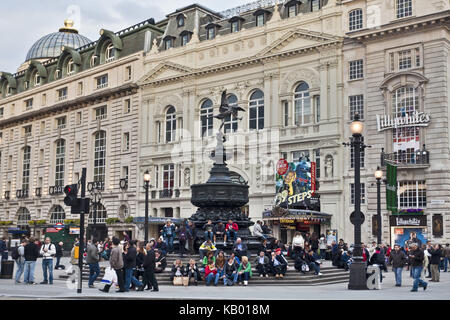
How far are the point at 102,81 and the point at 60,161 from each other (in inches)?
436

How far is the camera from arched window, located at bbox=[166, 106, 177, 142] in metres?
56.5

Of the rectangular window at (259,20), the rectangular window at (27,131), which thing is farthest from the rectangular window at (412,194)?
the rectangular window at (27,131)

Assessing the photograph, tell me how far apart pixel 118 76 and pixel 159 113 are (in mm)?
7935

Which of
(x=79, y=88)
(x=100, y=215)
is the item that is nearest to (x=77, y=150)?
(x=79, y=88)

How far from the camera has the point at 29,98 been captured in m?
75.5

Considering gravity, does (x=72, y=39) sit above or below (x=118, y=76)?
above

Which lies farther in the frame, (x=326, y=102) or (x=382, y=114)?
(x=326, y=102)

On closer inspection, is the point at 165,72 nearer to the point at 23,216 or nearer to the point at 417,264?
the point at 23,216

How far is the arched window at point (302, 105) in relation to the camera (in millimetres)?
47562

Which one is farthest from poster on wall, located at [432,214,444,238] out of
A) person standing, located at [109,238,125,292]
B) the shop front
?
person standing, located at [109,238,125,292]

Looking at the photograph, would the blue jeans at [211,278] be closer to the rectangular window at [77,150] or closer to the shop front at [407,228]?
the shop front at [407,228]
